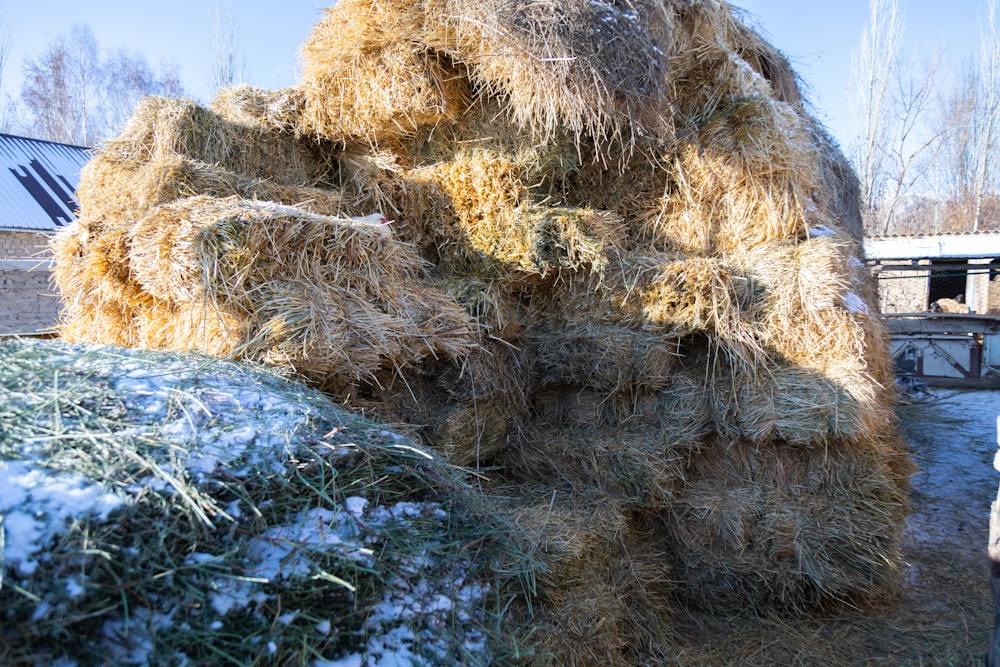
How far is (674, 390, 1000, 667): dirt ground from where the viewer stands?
3.17 m

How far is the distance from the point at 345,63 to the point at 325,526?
8.78ft

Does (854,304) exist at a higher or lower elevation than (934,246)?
lower

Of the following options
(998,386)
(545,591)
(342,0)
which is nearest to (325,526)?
(545,591)

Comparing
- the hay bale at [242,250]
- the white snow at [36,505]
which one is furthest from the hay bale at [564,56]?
the white snow at [36,505]

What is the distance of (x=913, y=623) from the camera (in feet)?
11.4

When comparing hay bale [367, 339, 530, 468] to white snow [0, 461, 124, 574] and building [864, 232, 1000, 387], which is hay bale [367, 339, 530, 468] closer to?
white snow [0, 461, 124, 574]

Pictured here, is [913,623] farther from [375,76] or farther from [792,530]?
[375,76]

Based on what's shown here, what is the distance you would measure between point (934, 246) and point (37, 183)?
650 inches

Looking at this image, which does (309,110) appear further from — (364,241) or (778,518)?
(778,518)

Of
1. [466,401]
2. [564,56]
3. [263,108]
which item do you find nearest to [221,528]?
[466,401]

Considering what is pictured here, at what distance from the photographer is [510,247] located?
356 centimetres

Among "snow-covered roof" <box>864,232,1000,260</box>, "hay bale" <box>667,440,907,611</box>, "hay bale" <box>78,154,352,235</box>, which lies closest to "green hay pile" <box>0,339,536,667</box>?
"hay bale" <box>78,154,352,235</box>

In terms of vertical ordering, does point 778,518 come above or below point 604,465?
below


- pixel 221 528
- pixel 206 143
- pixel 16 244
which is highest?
pixel 206 143
